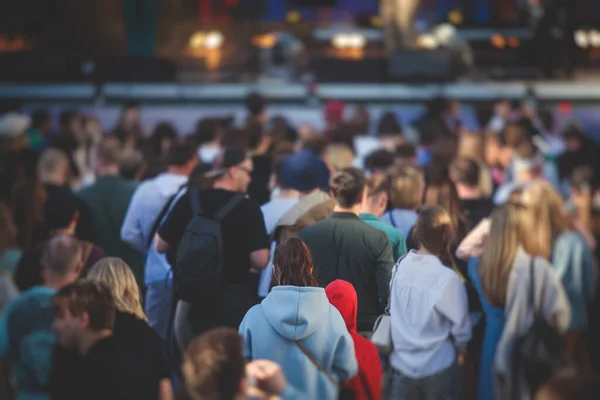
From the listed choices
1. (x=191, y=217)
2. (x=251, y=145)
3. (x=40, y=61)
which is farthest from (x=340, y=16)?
(x=191, y=217)

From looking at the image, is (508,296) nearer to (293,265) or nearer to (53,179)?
(293,265)

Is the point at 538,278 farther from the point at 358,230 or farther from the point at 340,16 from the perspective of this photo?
the point at 340,16

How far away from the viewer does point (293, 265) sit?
3189 mm

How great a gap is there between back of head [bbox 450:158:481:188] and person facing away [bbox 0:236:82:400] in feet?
9.52

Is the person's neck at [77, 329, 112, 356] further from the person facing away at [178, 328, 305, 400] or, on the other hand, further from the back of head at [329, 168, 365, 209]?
the back of head at [329, 168, 365, 209]

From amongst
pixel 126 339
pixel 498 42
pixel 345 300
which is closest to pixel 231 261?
pixel 345 300

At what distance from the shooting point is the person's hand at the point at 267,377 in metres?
2.59

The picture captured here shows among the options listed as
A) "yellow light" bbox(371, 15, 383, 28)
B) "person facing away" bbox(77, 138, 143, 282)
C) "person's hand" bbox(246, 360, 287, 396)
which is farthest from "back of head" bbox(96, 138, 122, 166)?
"yellow light" bbox(371, 15, 383, 28)

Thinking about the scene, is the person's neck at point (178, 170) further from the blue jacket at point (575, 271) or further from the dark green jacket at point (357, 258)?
the blue jacket at point (575, 271)

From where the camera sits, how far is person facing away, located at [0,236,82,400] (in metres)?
2.85

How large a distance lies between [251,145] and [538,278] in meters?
3.00

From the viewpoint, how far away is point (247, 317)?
3219 millimetres

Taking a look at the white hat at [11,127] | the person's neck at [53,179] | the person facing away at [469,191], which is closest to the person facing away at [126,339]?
the person's neck at [53,179]

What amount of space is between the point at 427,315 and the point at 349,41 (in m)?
16.0
